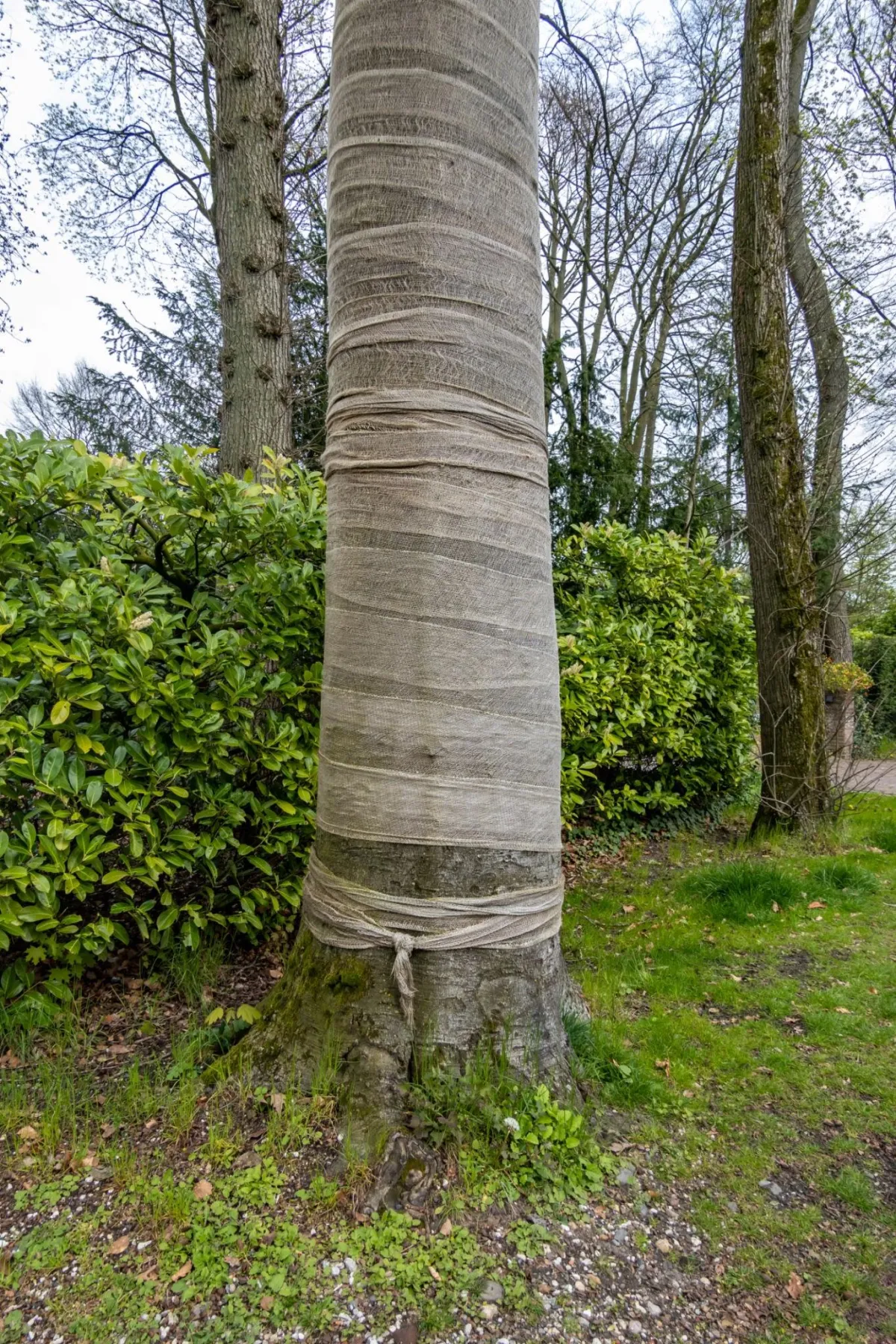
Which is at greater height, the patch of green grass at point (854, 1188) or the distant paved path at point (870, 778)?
the distant paved path at point (870, 778)

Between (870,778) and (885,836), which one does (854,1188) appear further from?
(870,778)

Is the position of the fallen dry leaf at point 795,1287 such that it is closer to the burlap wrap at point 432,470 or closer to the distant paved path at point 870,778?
the burlap wrap at point 432,470

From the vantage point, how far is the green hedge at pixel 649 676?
16.3 ft

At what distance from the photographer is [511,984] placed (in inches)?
73.9

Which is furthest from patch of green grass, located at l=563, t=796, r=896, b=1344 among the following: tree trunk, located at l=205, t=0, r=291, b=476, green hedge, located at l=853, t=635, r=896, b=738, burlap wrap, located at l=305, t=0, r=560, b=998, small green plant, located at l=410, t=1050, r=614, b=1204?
green hedge, located at l=853, t=635, r=896, b=738

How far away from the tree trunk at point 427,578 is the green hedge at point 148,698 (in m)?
A: 0.82

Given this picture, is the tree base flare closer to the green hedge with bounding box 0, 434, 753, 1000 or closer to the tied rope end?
the tied rope end

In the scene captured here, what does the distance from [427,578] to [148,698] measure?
1.21m

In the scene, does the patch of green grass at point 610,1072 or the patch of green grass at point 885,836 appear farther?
the patch of green grass at point 885,836

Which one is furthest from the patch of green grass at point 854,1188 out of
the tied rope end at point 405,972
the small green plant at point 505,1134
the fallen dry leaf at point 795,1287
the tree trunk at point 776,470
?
the tree trunk at point 776,470

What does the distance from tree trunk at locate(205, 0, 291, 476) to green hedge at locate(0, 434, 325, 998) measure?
1865mm

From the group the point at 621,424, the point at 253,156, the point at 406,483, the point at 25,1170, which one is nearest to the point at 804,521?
the point at 406,483

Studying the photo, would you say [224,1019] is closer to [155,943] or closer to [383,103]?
[155,943]

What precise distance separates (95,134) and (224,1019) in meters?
10.8
